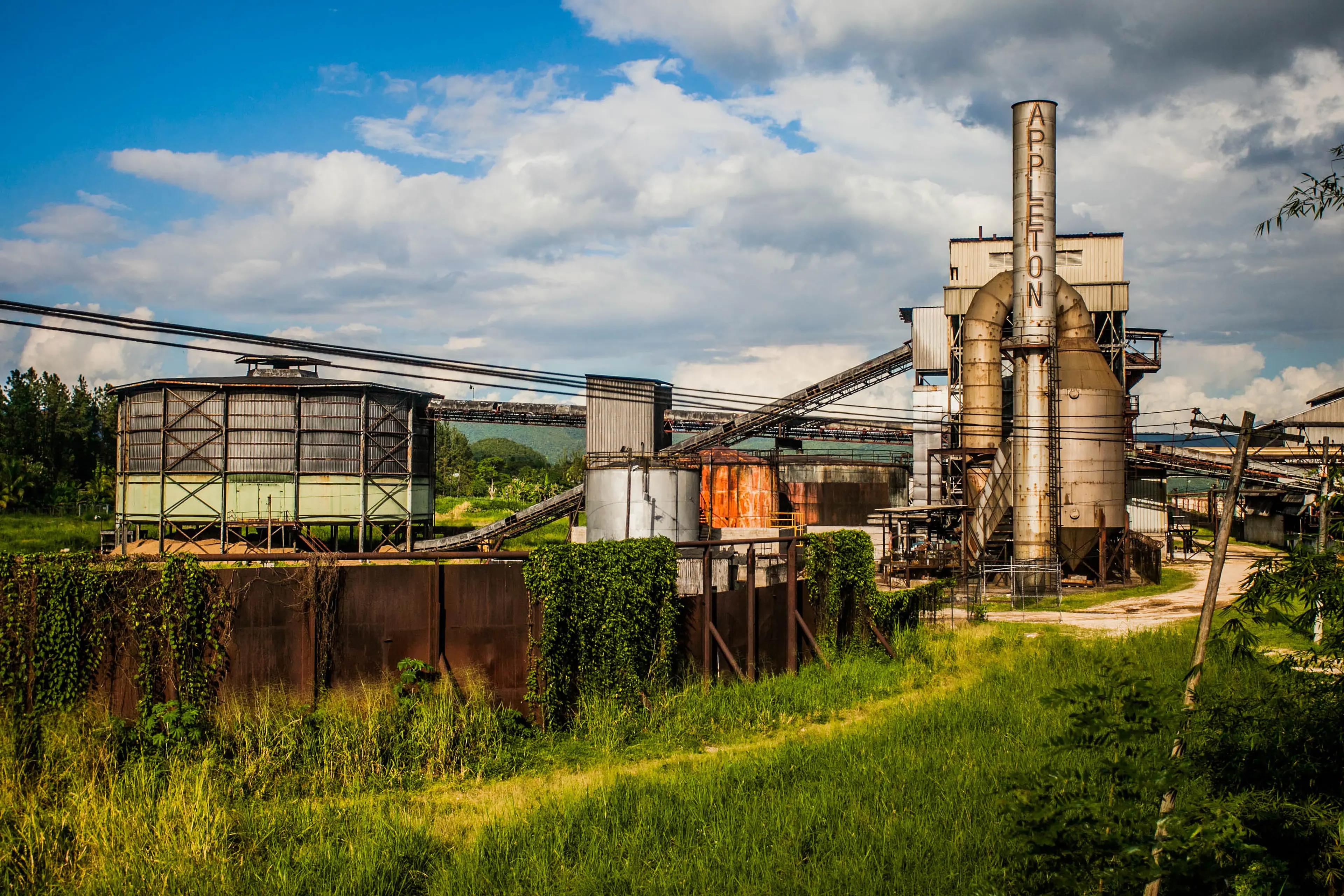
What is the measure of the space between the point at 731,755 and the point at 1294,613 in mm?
21371

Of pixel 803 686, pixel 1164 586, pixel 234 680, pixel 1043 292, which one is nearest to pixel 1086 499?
pixel 1164 586

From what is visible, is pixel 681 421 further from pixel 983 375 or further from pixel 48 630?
pixel 48 630

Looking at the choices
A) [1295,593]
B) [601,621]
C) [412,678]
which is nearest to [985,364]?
[601,621]

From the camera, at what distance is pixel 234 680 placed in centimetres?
1243

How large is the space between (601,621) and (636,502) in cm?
1326

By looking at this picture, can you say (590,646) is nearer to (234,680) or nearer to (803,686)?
(803,686)

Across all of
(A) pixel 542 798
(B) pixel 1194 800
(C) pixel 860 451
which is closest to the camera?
(B) pixel 1194 800

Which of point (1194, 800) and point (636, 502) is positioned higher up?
point (636, 502)

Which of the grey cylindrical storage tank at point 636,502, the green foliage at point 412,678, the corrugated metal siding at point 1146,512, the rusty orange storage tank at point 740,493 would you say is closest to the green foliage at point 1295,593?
the green foliage at point 412,678

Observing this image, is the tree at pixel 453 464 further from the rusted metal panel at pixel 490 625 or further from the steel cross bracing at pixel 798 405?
the rusted metal panel at pixel 490 625

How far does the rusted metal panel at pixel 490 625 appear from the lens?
529 inches

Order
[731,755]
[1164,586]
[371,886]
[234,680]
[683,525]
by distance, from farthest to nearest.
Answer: [1164,586], [683,525], [234,680], [731,755], [371,886]

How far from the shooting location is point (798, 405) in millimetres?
41969

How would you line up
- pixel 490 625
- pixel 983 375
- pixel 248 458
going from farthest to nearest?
pixel 248 458 → pixel 983 375 → pixel 490 625
